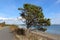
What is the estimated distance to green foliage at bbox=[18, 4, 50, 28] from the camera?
26.8 m

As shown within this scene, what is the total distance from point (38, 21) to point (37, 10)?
6.59ft

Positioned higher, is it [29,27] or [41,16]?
[41,16]

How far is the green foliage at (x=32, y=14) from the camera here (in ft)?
88.0

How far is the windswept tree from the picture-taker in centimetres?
2681

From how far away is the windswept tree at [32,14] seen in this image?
1056 inches

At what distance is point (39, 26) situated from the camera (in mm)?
29812

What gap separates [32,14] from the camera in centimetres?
2697

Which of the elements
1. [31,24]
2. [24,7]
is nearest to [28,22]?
[31,24]

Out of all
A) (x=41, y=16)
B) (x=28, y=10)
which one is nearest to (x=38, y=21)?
(x=41, y=16)

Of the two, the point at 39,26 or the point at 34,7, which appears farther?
the point at 39,26

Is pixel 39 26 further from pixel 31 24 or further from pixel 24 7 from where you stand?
pixel 24 7

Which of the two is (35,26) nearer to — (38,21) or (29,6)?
(38,21)

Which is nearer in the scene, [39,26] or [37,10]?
[37,10]

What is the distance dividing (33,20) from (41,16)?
1.62 m
